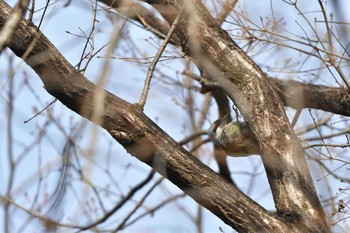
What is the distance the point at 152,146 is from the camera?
3.39 meters

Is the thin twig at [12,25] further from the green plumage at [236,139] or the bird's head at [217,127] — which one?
the bird's head at [217,127]

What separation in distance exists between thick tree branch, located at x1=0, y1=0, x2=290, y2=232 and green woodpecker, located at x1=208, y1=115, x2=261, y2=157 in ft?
1.56

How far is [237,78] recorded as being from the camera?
3812 mm

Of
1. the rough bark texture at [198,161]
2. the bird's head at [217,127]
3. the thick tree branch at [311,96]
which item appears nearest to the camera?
the rough bark texture at [198,161]

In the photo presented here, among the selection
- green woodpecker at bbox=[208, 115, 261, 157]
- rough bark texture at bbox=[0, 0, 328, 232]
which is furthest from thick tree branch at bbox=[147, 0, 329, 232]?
green woodpecker at bbox=[208, 115, 261, 157]

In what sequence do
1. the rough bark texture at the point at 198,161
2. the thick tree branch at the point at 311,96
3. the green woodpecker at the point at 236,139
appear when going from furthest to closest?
the thick tree branch at the point at 311,96, the green woodpecker at the point at 236,139, the rough bark texture at the point at 198,161

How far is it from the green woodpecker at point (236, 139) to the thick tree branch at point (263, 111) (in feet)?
0.47

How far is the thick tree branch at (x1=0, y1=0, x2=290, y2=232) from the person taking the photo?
3.31 meters

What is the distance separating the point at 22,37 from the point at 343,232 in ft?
6.40

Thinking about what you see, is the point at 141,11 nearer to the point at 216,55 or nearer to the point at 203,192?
the point at 216,55

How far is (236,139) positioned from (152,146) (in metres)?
0.87

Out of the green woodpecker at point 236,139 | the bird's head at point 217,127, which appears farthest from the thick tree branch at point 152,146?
the bird's head at point 217,127

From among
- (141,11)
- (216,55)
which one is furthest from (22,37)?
(141,11)

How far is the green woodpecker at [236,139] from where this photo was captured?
3.98m
